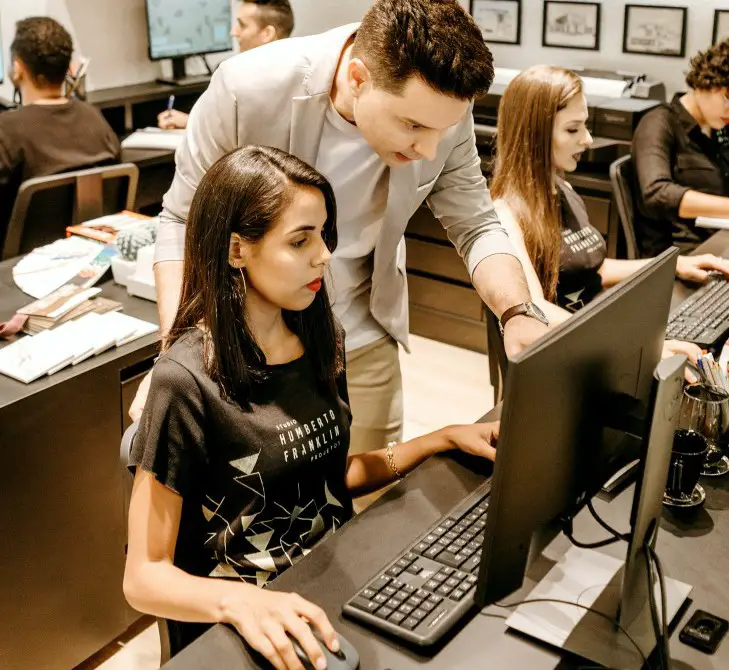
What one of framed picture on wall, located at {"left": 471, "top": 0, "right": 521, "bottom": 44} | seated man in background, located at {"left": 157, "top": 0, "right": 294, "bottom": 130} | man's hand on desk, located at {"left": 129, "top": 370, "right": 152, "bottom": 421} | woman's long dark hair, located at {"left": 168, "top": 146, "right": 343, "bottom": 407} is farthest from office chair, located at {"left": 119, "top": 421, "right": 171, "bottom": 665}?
framed picture on wall, located at {"left": 471, "top": 0, "right": 521, "bottom": 44}

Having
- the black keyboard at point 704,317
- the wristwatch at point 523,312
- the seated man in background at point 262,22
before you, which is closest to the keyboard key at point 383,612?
the wristwatch at point 523,312

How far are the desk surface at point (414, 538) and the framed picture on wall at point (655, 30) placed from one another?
3004 mm

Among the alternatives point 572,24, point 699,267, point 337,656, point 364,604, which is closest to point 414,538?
point 364,604

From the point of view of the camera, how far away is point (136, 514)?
133 cm

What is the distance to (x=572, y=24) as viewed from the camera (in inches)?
170

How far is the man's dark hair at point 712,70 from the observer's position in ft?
10.8

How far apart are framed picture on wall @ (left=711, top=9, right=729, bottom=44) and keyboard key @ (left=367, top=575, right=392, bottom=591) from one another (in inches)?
134

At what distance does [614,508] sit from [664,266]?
0.43 metres

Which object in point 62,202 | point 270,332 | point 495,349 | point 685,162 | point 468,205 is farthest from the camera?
point 685,162

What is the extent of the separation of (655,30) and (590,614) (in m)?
3.48

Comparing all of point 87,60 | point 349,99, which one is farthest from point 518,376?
point 87,60

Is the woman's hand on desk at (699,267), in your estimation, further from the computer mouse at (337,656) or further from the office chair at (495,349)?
the computer mouse at (337,656)

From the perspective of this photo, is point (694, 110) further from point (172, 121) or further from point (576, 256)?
point (172, 121)

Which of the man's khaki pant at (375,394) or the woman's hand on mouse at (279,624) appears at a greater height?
the woman's hand on mouse at (279,624)
